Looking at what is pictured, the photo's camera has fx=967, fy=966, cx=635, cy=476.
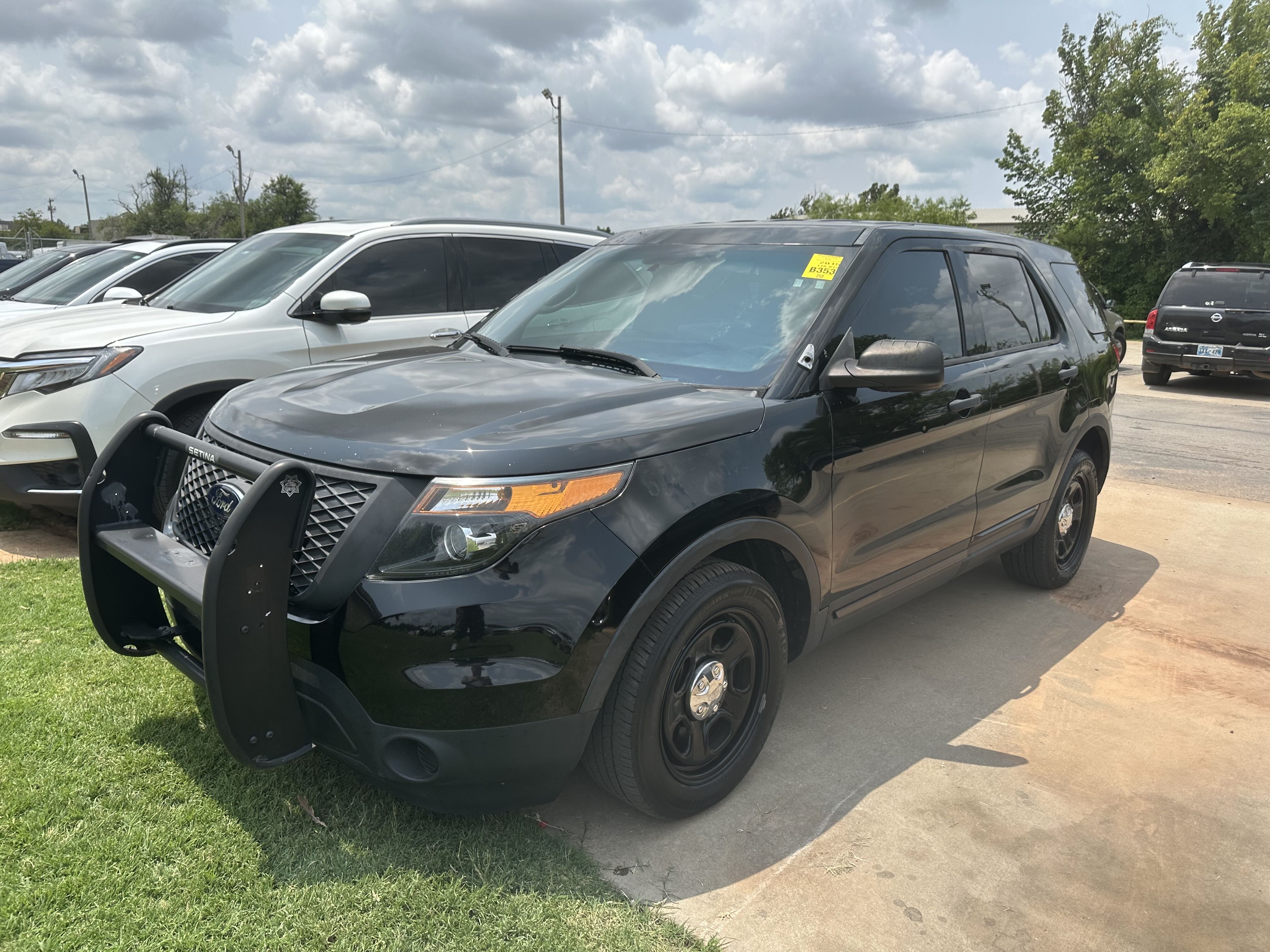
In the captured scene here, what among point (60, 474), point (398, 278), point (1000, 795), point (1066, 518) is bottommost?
point (1000, 795)

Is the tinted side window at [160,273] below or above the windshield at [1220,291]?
above

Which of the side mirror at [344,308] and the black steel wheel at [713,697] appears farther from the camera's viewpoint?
the side mirror at [344,308]

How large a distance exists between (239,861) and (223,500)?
0.98 meters

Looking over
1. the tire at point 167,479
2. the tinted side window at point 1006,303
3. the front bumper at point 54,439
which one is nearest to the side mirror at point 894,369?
the tinted side window at point 1006,303

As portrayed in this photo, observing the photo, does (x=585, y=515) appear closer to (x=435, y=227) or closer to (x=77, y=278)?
(x=435, y=227)

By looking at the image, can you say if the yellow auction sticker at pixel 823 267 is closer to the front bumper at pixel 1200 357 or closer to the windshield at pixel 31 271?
the windshield at pixel 31 271

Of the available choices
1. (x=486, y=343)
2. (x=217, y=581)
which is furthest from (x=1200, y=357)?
(x=217, y=581)

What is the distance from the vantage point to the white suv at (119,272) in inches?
384

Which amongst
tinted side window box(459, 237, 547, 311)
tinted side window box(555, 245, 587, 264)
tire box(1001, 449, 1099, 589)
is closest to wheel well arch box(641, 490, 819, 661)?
tire box(1001, 449, 1099, 589)

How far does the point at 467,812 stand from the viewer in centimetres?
258

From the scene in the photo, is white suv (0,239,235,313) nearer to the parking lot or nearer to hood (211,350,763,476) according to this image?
hood (211,350,763,476)

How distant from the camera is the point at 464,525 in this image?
2414 mm

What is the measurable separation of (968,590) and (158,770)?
161 inches

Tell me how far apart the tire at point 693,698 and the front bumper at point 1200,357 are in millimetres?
12979
